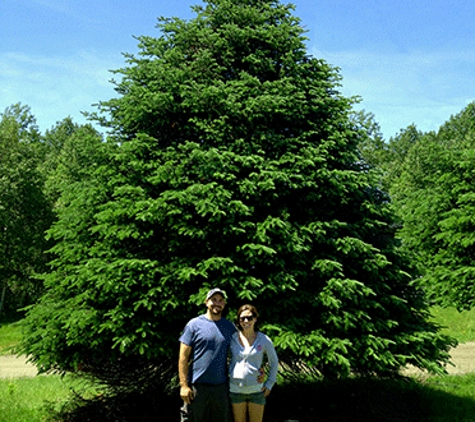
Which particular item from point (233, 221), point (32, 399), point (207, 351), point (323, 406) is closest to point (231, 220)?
point (233, 221)

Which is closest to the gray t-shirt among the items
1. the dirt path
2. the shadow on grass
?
the shadow on grass

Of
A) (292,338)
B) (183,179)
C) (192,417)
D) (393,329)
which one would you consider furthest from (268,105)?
(192,417)

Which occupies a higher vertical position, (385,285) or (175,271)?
(175,271)

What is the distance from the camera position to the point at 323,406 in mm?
8586

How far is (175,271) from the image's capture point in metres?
7.14

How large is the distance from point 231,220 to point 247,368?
2680 mm

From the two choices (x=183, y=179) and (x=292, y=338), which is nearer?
(x=292, y=338)

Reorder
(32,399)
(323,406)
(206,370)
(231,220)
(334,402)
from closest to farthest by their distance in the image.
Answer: (206,370) → (231,220) → (323,406) → (334,402) → (32,399)

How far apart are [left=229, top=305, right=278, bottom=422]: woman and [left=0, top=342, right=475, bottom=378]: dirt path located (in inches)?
322

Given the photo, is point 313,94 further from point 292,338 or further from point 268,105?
point 292,338

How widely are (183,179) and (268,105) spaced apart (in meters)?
1.77

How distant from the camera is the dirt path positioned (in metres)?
13.2

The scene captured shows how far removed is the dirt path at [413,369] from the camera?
1318cm

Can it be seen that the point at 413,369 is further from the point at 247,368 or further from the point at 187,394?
the point at 187,394
